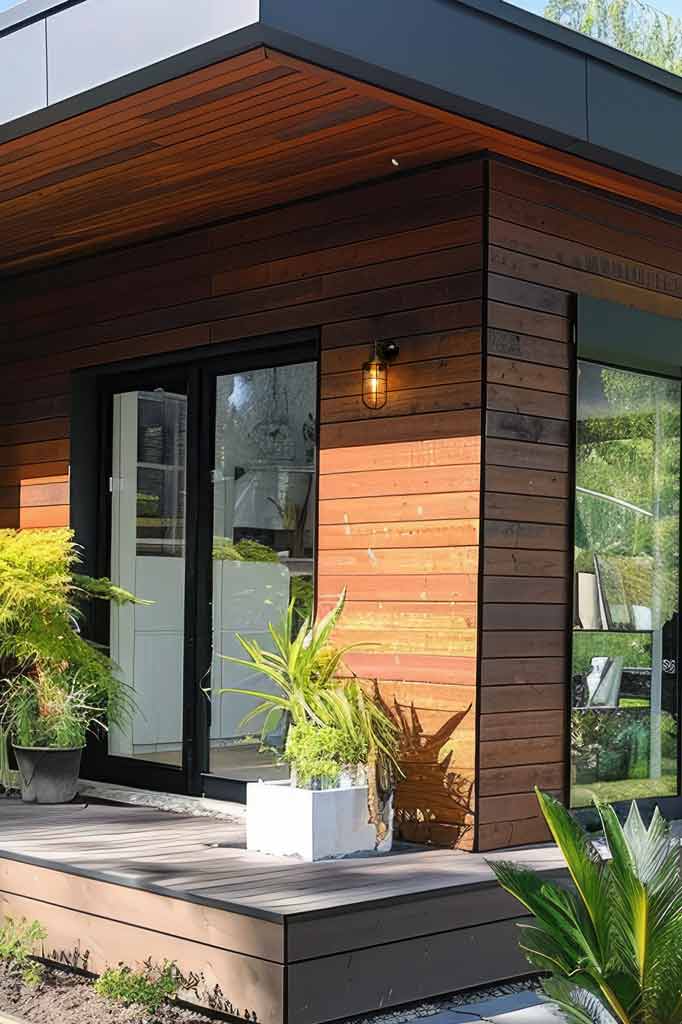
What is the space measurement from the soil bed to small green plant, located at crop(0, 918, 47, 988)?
2.3 inches

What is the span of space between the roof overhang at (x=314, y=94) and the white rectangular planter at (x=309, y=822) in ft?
8.40

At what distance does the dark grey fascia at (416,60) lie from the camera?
176 inches

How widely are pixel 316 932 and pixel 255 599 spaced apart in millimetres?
2574

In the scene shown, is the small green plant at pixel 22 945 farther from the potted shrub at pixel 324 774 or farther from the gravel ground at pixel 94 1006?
the potted shrub at pixel 324 774

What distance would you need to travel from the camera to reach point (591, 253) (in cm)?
614

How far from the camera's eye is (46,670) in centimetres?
693

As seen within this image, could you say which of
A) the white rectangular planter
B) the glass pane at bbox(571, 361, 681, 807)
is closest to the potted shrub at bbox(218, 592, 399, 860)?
the white rectangular planter

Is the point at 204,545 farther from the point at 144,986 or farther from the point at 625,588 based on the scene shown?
the point at 144,986

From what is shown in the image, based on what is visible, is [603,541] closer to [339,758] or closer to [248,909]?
[339,758]

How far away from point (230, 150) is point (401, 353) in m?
1.10

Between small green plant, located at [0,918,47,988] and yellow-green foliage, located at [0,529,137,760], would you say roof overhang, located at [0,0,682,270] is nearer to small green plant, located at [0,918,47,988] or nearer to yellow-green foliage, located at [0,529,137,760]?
yellow-green foliage, located at [0,529,137,760]

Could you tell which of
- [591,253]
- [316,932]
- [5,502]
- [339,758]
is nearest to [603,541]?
[591,253]

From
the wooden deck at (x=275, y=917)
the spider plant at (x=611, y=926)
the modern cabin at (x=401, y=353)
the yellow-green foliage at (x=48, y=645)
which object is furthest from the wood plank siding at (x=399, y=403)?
the spider plant at (x=611, y=926)

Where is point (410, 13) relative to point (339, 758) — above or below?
above
